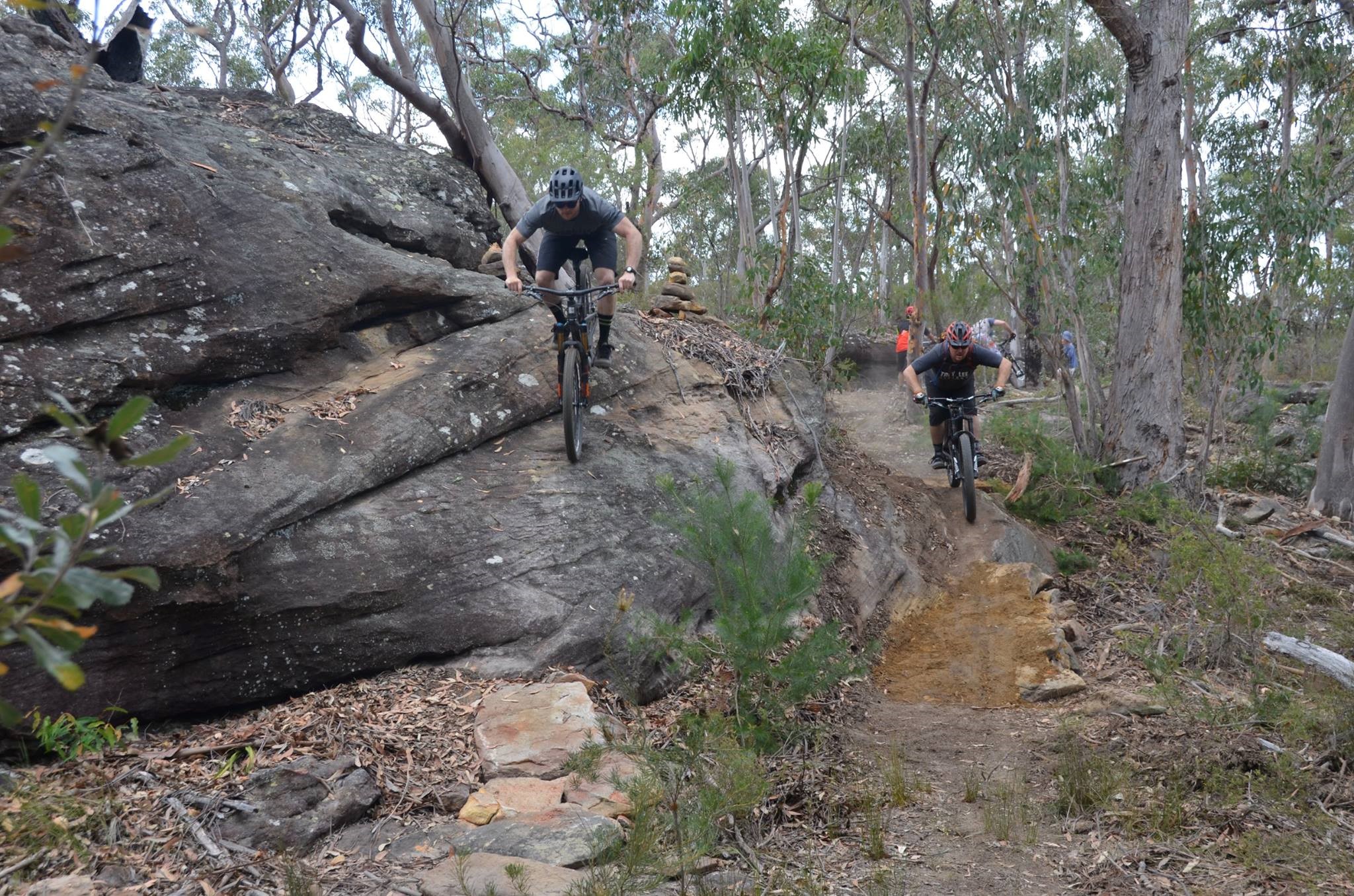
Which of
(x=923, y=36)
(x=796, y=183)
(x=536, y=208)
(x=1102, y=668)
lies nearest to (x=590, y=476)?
(x=536, y=208)

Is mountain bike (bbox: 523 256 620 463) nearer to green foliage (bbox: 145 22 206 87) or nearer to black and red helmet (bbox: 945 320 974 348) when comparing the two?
black and red helmet (bbox: 945 320 974 348)

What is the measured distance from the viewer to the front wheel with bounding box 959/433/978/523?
9086 mm

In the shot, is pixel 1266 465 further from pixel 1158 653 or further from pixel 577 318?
pixel 577 318

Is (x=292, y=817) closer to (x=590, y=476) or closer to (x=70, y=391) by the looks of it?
(x=70, y=391)

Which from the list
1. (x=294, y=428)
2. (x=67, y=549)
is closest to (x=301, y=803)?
(x=294, y=428)

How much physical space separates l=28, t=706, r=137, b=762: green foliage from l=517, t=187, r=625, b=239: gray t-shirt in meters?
3.91

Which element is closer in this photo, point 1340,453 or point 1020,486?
point 1020,486

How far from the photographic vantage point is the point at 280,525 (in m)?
5.16

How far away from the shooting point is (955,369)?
896cm

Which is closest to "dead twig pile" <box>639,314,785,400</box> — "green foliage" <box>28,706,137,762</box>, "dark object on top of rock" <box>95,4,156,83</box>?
"dark object on top of rock" <box>95,4,156,83</box>

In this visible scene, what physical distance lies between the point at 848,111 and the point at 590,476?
41.3 ft

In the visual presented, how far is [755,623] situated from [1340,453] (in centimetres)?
952

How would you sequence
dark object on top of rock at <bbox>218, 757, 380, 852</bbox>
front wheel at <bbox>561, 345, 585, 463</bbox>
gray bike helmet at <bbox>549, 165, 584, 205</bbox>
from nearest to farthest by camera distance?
dark object on top of rock at <bbox>218, 757, 380, 852</bbox>, front wheel at <bbox>561, 345, 585, 463</bbox>, gray bike helmet at <bbox>549, 165, 584, 205</bbox>

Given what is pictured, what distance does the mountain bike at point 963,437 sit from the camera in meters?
9.08
